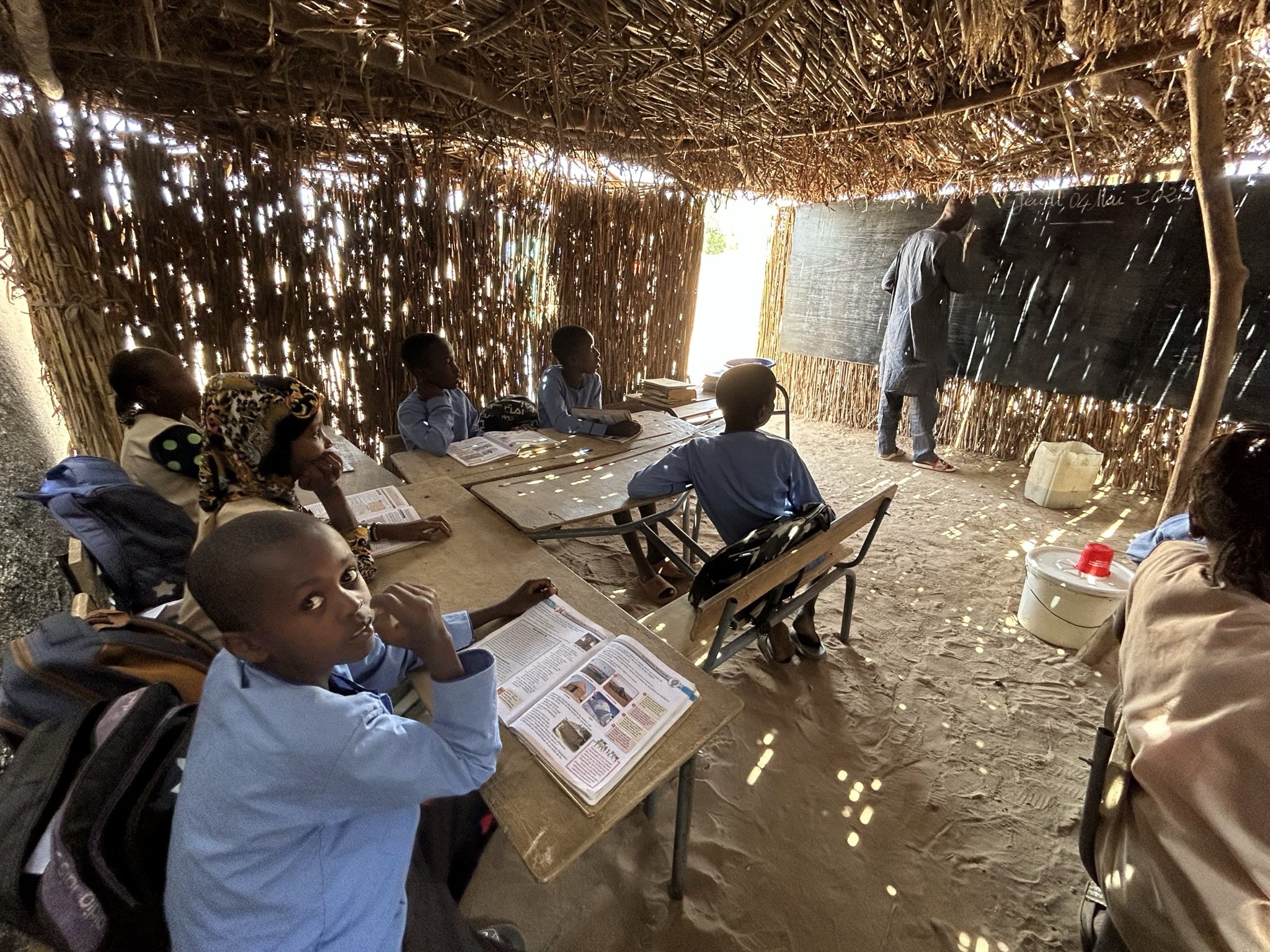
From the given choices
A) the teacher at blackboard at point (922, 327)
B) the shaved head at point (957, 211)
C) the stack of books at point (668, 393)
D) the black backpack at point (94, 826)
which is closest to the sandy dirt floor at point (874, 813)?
the black backpack at point (94, 826)

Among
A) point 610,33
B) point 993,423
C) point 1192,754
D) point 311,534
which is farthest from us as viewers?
point 993,423

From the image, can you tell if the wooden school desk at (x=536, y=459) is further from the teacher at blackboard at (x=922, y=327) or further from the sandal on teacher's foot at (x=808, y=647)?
the teacher at blackboard at (x=922, y=327)

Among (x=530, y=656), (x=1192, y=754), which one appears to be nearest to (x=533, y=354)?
(x=530, y=656)

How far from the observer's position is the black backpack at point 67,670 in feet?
3.05

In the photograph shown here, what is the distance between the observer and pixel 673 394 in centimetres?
438

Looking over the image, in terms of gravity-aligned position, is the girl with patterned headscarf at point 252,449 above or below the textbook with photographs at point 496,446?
above

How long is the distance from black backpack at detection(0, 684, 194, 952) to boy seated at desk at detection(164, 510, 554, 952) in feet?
0.22

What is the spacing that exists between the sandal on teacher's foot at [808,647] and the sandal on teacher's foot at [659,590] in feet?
2.21

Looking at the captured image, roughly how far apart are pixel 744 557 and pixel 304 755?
1242mm

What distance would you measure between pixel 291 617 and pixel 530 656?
617 mm

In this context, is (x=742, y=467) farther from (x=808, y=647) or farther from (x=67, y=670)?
(x=67, y=670)

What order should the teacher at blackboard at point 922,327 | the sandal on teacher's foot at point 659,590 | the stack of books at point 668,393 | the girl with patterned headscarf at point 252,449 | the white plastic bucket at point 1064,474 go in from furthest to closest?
the teacher at blackboard at point 922,327 < the stack of books at point 668,393 < the white plastic bucket at point 1064,474 < the sandal on teacher's foot at point 659,590 < the girl with patterned headscarf at point 252,449

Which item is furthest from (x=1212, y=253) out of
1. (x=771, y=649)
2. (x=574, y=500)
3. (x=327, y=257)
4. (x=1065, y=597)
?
(x=327, y=257)

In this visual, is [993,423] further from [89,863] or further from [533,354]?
[89,863]
